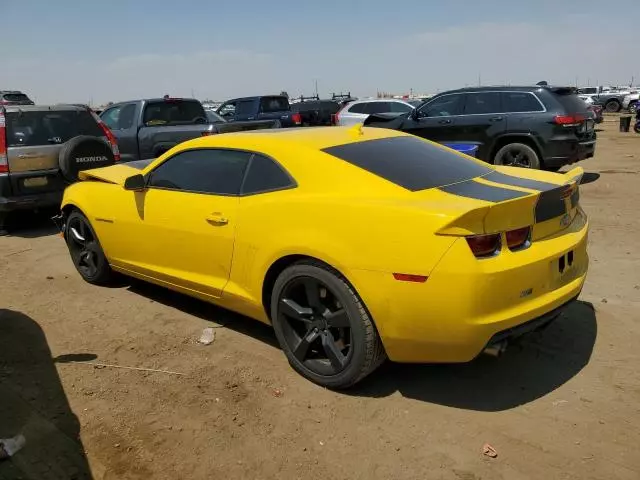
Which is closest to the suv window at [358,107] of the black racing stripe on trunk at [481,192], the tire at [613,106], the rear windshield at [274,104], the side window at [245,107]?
the rear windshield at [274,104]

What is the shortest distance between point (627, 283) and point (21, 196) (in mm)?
7047

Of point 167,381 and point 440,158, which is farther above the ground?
point 440,158

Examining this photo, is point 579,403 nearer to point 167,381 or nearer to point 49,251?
point 167,381

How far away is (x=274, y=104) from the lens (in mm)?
16062

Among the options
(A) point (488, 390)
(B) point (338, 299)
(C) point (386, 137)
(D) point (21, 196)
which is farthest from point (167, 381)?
(D) point (21, 196)

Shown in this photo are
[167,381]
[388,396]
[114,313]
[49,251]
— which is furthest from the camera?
[49,251]

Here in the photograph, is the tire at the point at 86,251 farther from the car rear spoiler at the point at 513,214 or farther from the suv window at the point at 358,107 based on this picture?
the suv window at the point at 358,107

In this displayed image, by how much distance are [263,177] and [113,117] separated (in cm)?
785

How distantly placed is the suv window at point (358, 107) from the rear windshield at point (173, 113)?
267 inches

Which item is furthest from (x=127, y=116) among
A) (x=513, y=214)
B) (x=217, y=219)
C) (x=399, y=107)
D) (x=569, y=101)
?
(x=399, y=107)

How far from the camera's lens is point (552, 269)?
2.96 meters

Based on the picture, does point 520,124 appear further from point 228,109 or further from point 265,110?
point 228,109

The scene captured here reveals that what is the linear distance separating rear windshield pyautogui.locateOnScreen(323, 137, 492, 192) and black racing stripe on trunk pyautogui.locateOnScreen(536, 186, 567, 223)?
0.55 metres

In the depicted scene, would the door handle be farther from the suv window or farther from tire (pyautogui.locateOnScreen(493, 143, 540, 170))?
the suv window
